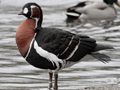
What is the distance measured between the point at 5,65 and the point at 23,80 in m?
1.35

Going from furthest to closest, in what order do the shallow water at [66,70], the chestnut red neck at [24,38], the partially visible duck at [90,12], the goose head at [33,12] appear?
1. the partially visible duck at [90,12]
2. the shallow water at [66,70]
3. the goose head at [33,12]
4. the chestnut red neck at [24,38]

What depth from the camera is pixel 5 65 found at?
383 inches

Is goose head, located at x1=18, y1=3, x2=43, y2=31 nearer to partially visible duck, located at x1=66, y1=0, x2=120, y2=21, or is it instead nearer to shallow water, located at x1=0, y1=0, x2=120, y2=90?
shallow water, located at x1=0, y1=0, x2=120, y2=90

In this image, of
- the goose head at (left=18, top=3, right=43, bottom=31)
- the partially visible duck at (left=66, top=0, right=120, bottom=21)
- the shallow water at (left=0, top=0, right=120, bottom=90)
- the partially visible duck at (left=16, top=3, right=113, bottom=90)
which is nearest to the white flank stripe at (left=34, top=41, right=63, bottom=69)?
the partially visible duck at (left=16, top=3, right=113, bottom=90)

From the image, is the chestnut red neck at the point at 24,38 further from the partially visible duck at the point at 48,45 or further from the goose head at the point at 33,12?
the goose head at the point at 33,12

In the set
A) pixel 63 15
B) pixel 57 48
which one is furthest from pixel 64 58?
pixel 63 15

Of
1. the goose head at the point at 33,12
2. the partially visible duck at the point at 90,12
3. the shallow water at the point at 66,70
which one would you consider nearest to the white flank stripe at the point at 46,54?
the goose head at the point at 33,12

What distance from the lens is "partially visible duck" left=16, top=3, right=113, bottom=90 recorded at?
7203 millimetres

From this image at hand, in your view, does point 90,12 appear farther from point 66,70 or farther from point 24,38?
point 24,38

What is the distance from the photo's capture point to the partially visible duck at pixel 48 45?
23.6ft

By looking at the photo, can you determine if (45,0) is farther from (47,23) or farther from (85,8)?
(47,23)

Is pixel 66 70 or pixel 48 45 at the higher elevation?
pixel 48 45

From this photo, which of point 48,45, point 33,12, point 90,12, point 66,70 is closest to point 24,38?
point 48,45

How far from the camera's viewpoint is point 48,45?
7211 mm
